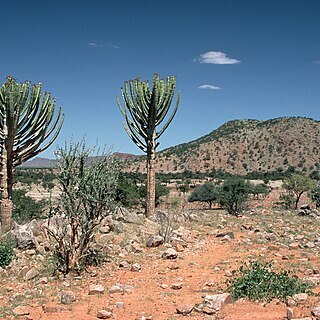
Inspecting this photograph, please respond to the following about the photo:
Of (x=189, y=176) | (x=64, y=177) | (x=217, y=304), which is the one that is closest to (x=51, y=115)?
(x=64, y=177)

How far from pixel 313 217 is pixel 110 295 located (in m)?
14.5

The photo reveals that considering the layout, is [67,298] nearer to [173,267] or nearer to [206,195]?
[173,267]

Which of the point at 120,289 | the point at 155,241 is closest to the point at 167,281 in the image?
the point at 120,289

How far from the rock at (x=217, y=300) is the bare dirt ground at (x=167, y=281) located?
4.3 inches

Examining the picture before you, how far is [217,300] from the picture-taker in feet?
23.0

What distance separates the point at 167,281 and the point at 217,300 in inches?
71.9

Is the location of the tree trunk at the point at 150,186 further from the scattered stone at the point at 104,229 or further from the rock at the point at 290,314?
the rock at the point at 290,314

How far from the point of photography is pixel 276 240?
12414mm

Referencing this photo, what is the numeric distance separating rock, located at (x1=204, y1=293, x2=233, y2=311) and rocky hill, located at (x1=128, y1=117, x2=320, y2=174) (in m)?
57.6

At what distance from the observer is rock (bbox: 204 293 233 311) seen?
22.5 feet

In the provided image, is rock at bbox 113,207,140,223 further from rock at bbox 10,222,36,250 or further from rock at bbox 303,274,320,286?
rock at bbox 303,274,320,286

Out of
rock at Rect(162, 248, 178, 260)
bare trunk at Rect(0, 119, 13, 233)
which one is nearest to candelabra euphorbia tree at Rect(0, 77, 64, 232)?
bare trunk at Rect(0, 119, 13, 233)

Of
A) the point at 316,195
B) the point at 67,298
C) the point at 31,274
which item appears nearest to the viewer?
the point at 67,298

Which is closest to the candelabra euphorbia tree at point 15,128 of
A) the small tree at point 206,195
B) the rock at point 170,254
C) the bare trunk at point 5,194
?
the bare trunk at point 5,194
